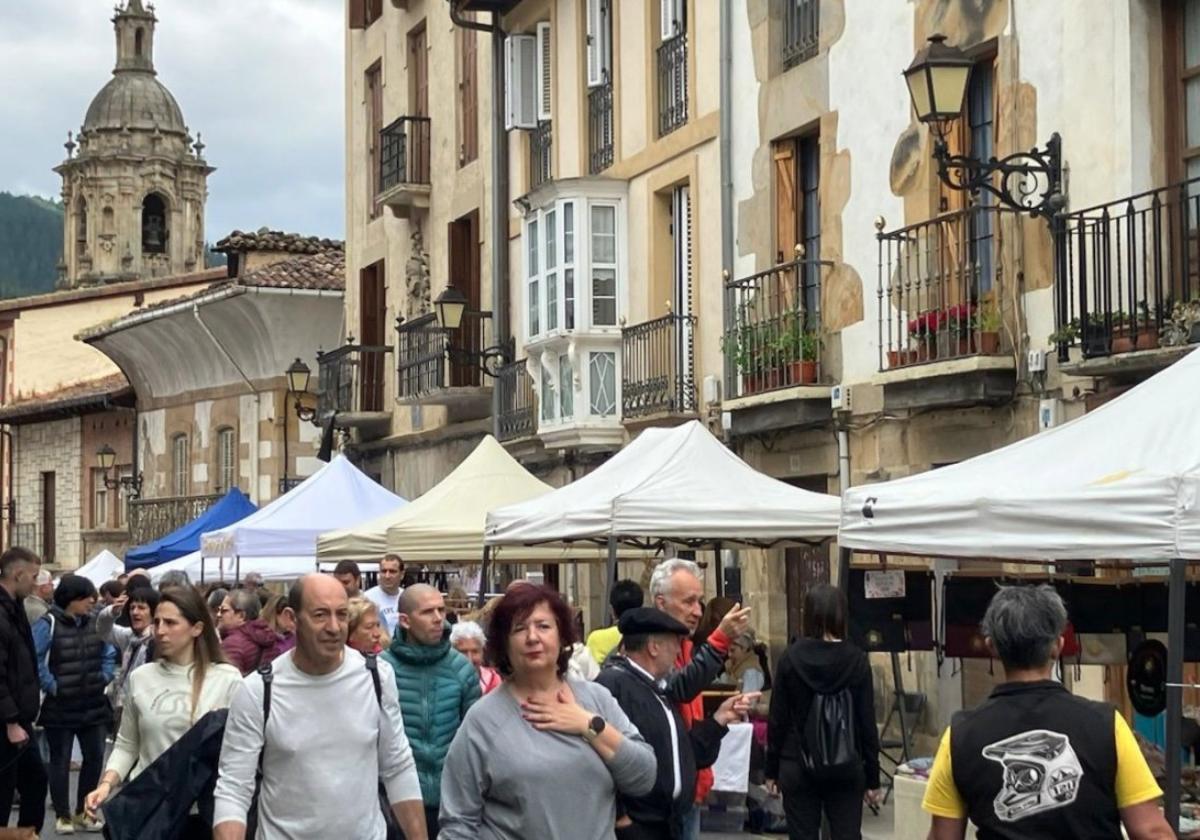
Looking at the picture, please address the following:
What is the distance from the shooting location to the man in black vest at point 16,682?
11938mm

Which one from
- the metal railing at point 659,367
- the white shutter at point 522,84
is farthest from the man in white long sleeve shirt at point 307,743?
the white shutter at point 522,84

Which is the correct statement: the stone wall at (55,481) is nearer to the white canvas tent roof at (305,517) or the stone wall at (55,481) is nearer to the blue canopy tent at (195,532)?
the blue canopy tent at (195,532)

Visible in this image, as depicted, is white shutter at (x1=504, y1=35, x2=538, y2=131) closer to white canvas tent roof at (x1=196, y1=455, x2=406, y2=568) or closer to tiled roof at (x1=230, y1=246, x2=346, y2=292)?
white canvas tent roof at (x1=196, y1=455, x2=406, y2=568)

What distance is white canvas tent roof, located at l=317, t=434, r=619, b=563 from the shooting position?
18016 millimetres

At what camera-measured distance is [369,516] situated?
22.6 meters

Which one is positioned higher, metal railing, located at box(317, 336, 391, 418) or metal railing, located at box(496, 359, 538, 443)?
metal railing, located at box(317, 336, 391, 418)

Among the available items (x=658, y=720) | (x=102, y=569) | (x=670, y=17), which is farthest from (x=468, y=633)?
(x=102, y=569)

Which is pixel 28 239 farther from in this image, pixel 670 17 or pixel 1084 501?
pixel 1084 501

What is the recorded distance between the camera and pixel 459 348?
27.3 meters

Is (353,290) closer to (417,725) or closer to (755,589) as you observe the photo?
(755,589)

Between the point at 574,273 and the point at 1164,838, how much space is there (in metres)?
18.3

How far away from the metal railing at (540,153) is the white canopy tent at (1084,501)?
15.8m

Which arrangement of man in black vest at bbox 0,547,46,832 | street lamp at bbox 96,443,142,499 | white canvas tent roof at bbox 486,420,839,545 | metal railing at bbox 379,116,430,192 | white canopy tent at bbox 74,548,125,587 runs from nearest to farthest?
man in black vest at bbox 0,547,46,832, white canvas tent roof at bbox 486,420,839,545, metal railing at bbox 379,116,430,192, white canopy tent at bbox 74,548,125,587, street lamp at bbox 96,443,142,499

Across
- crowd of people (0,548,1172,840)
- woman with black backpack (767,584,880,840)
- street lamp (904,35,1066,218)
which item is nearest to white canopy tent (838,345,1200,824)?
woman with black backpack (767,584,880,840)
